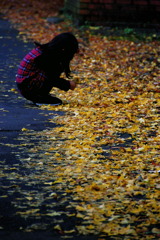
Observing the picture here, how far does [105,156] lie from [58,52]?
2127 millimetres

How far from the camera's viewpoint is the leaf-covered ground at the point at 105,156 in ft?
11.9

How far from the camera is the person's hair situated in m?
6.45

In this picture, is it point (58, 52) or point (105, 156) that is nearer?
point (105, 156)

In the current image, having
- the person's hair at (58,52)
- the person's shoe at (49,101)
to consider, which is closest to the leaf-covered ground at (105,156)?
the person's shoe at (49,101)

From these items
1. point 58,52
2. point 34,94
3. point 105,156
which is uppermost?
point 58,52

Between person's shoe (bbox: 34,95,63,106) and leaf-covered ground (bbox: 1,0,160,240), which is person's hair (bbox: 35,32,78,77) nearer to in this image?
person's shoe (bbox: 34,95,63,106)

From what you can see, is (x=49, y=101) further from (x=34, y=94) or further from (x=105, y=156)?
(x=105, y=156)

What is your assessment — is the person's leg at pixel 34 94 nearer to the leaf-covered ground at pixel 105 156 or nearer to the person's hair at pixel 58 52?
the leaf-covered ground at pixel 105 156

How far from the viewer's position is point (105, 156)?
16.1 feet

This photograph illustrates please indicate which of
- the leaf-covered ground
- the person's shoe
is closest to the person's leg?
the person's shoe

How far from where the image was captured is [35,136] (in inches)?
216

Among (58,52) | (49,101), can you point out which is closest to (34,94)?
(49,101)

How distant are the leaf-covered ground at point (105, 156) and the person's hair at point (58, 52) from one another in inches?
23.9

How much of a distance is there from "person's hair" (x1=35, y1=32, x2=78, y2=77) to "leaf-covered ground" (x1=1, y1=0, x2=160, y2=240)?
608mm
